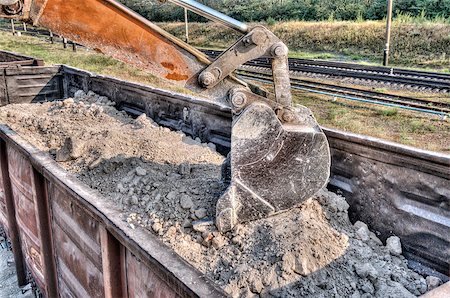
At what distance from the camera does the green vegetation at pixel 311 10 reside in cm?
2708

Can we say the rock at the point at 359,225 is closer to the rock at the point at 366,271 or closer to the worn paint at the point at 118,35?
the rock at the point at 366,271

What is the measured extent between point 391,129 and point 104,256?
7070mm

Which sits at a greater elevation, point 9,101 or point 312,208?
point 312,208

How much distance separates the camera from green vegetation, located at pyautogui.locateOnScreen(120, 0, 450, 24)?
2708cm

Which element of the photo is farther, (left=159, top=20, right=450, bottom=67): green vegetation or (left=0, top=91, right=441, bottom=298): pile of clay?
(left=159, top=20, right=450, bottom=67): green vegetation

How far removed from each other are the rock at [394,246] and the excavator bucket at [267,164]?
0.64m

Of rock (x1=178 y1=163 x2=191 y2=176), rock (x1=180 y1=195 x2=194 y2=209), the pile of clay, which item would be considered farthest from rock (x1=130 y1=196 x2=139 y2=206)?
rock (x1=178 y1=163 x2=191 y2=176)

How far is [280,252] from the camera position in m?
2.92

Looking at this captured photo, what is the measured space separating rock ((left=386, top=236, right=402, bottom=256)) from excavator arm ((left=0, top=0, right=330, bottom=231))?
2.00ft

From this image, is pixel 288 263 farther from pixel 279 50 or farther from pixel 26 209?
pixel 26 209

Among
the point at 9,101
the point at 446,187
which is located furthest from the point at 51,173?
the point at 9,101

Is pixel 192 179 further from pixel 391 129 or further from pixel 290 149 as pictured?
pixel 391 129

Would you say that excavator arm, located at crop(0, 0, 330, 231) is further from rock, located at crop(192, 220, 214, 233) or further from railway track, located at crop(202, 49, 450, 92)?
railway track, located at crop(202, 49, 450, 92)

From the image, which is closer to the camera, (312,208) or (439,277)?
(439,277)
